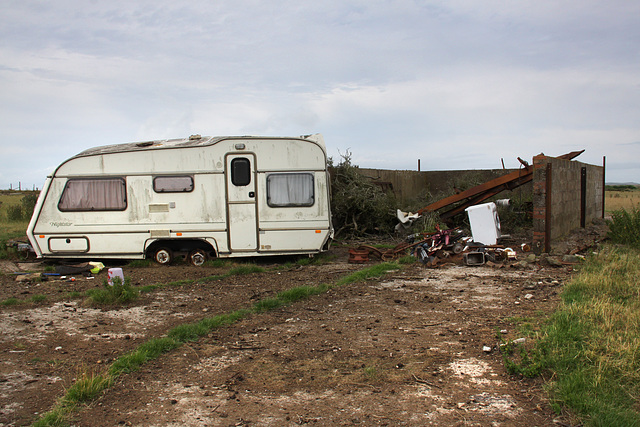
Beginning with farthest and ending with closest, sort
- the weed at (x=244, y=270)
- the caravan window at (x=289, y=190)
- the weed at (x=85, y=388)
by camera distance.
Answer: the caravan window at (x=289, y=190)
the weed at (x=244, y=270)
the weed at (x=85, y=388)

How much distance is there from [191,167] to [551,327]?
7.40 metres

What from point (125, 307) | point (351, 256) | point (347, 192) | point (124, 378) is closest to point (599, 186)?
point (347, 192)

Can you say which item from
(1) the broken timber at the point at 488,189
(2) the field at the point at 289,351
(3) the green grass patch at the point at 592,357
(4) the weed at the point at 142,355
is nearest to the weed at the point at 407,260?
(2) the field at the point at 289,351

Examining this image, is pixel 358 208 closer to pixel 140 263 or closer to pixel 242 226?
pixel 242 226

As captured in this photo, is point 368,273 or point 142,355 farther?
point 368,273

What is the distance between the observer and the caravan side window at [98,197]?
32.4 ft

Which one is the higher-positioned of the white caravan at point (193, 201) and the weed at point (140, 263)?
the white caravan at point (193, 201)

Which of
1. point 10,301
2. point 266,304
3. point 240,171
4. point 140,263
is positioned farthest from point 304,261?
point 10,301

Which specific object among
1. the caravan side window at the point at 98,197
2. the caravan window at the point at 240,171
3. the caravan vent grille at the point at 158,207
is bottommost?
the caravan vent grille at the point at 158,207

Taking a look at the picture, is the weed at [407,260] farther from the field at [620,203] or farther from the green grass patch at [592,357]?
the field at [620,203]

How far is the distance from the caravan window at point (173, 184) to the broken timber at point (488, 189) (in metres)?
6.30

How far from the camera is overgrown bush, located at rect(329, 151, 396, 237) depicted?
1351 centimetres

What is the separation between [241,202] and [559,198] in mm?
7177

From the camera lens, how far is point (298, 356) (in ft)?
14.7
